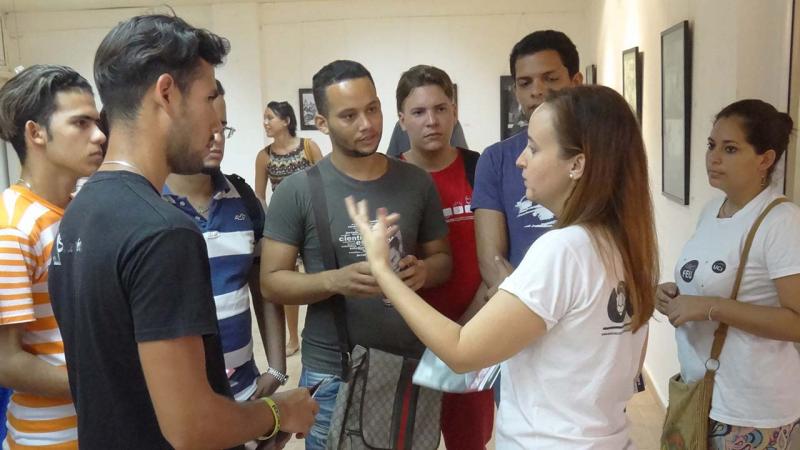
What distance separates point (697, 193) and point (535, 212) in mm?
1191

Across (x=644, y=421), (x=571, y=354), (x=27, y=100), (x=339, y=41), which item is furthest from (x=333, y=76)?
(x=339, y=41)

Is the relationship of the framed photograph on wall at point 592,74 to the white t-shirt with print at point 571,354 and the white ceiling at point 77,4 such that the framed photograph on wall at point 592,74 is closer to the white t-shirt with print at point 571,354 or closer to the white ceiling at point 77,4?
the white ceiling at point 77,4

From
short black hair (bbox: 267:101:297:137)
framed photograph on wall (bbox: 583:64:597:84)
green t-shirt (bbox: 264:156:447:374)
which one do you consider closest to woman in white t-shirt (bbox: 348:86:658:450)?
green t-shirt (bbox: 264:156:447:374)

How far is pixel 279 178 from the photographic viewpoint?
17.8 feet

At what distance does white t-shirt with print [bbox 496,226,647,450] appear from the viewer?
1.14 metres

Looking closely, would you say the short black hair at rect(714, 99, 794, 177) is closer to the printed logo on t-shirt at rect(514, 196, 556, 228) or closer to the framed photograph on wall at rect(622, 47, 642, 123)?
the printed logo on t-shirt at rect(514, 196, 556, 228)

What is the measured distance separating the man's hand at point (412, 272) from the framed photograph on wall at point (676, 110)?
65.5 inches

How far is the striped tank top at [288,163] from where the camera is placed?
535 centimetres

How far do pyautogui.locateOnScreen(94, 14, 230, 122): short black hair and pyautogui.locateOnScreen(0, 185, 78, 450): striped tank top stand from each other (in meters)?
0.50

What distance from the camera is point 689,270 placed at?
76.5 inches

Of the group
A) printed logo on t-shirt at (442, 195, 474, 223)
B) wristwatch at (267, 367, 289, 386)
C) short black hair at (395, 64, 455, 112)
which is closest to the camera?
wristwatch at (267, 367, 289, 386)

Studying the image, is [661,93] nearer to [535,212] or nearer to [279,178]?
[535,212]

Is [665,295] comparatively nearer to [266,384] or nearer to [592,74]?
[266,384]

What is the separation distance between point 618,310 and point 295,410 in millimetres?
668
